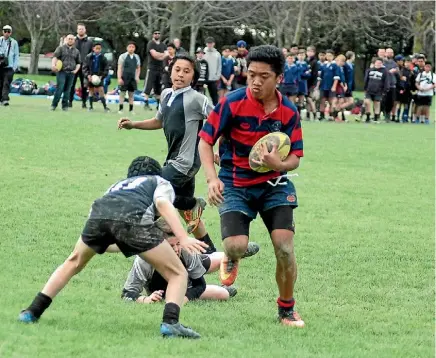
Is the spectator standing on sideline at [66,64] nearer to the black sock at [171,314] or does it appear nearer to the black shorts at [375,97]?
the black shorts at [375,97]

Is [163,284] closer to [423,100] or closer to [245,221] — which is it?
[245,221]

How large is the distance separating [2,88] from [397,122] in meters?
12.1

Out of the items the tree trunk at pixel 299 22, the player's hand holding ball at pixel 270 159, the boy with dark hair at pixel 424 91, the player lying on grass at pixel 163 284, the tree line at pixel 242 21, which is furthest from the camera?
the tree line at pixel 242 21

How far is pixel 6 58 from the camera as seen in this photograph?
23.2m

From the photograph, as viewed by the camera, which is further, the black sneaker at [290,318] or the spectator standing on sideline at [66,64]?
the spectator standing on sideline at [66,64]

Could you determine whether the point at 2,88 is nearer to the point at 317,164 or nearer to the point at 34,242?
the point at 317,164

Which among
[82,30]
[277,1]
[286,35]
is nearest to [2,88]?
[82,30]

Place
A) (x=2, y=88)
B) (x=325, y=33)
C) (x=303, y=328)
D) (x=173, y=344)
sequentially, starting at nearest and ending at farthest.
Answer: (x=173, y=344) < (x=303, y=328) < (x=2, y=88) < (x=325, y=33)

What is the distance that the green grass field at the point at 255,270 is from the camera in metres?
5.77

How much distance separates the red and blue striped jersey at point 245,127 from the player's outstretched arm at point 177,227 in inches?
31.9

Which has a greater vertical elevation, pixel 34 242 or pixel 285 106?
pixel 285 106

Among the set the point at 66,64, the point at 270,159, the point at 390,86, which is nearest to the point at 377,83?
the point at 390,86

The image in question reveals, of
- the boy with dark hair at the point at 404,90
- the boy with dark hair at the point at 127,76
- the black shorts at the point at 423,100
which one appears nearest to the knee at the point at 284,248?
the boy with dark hair at the point at 127,76

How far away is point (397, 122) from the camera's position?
2989cm
